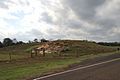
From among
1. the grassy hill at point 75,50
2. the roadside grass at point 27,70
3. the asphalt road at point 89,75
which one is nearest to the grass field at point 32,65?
the roadside grass at point 27,70

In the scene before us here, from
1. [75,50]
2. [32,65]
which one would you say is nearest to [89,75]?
[32,65]

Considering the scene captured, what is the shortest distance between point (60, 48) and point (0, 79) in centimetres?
4351

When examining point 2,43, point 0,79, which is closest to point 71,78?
point 0,79

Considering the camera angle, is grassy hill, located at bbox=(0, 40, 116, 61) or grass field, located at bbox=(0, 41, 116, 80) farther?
grassy hill, located at bbox=(0, 40, 116, 61)

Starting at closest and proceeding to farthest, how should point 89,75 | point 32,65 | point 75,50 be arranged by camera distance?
point 89,75, point 32,65, point 75,50

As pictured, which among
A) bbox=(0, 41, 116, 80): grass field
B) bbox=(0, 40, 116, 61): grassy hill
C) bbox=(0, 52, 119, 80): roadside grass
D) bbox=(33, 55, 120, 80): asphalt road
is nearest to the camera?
bbox=(33, 55, 120, 80): asphalt road

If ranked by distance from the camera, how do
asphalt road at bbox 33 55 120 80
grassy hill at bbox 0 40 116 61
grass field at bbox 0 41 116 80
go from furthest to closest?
grassy hill at bbox 0 40 116 61, grass field at bbox 0 41 116 80, asphalt road at bbox 33 55 120 80

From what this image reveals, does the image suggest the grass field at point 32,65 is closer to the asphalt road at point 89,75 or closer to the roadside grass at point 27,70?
the roadside grass at point 27,70

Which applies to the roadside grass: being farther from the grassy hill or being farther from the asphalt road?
the grassy hill

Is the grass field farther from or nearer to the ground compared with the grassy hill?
nearer to the ground

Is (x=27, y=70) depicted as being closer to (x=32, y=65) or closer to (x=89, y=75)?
(x=32, y=65)

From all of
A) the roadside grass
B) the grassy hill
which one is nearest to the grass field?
the roadside grass

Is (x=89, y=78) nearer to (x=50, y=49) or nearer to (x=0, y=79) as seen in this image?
(x=0, y=79)

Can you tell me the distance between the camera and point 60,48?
2345 inches
